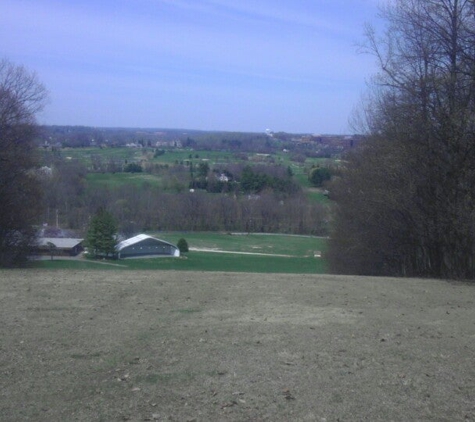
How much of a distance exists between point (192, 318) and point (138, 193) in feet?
99.2

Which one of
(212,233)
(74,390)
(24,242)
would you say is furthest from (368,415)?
(212,233)

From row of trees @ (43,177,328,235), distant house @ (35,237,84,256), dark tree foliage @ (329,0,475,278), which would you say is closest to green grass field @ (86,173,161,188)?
row of trees @ (43,177,328,235)

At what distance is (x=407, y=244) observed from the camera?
52.9 feet

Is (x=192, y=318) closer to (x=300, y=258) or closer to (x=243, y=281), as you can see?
(x=243, y=281)

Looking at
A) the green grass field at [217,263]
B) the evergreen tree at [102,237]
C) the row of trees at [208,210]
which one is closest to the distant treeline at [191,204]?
the row of trees at [208,210]

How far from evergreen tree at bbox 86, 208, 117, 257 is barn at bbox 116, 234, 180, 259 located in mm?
731

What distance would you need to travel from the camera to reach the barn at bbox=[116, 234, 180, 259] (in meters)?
24.1

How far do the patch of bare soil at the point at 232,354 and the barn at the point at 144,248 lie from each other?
44.0 feet

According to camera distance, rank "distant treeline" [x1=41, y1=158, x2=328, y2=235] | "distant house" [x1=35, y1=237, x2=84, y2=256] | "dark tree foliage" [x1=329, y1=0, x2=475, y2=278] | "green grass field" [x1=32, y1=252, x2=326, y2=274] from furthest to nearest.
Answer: "distant treeline" [x1=41, y1=158, x2=328, y2=235] < "distant house" [x1=35, y1=237, x2=84, y2=256] < "green grass field" [x1=32, y1=252, x2=326, y2=274] < "dark tree foliage" [x1=329, y1=0, x2=475, y2=278]

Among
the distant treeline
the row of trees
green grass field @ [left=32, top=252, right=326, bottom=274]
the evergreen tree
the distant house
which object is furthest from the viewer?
the row of trees

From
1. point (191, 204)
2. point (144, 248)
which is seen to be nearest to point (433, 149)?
point (144, 248)

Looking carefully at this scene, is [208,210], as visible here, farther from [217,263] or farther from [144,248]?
[217,263]

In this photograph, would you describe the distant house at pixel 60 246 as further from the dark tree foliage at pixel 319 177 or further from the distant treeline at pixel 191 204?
the dark tree foliage at pixel 319 177

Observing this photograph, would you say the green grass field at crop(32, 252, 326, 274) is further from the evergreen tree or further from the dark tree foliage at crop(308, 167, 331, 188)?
the dark tree foliage at crop(308, 167, 331, 188)
